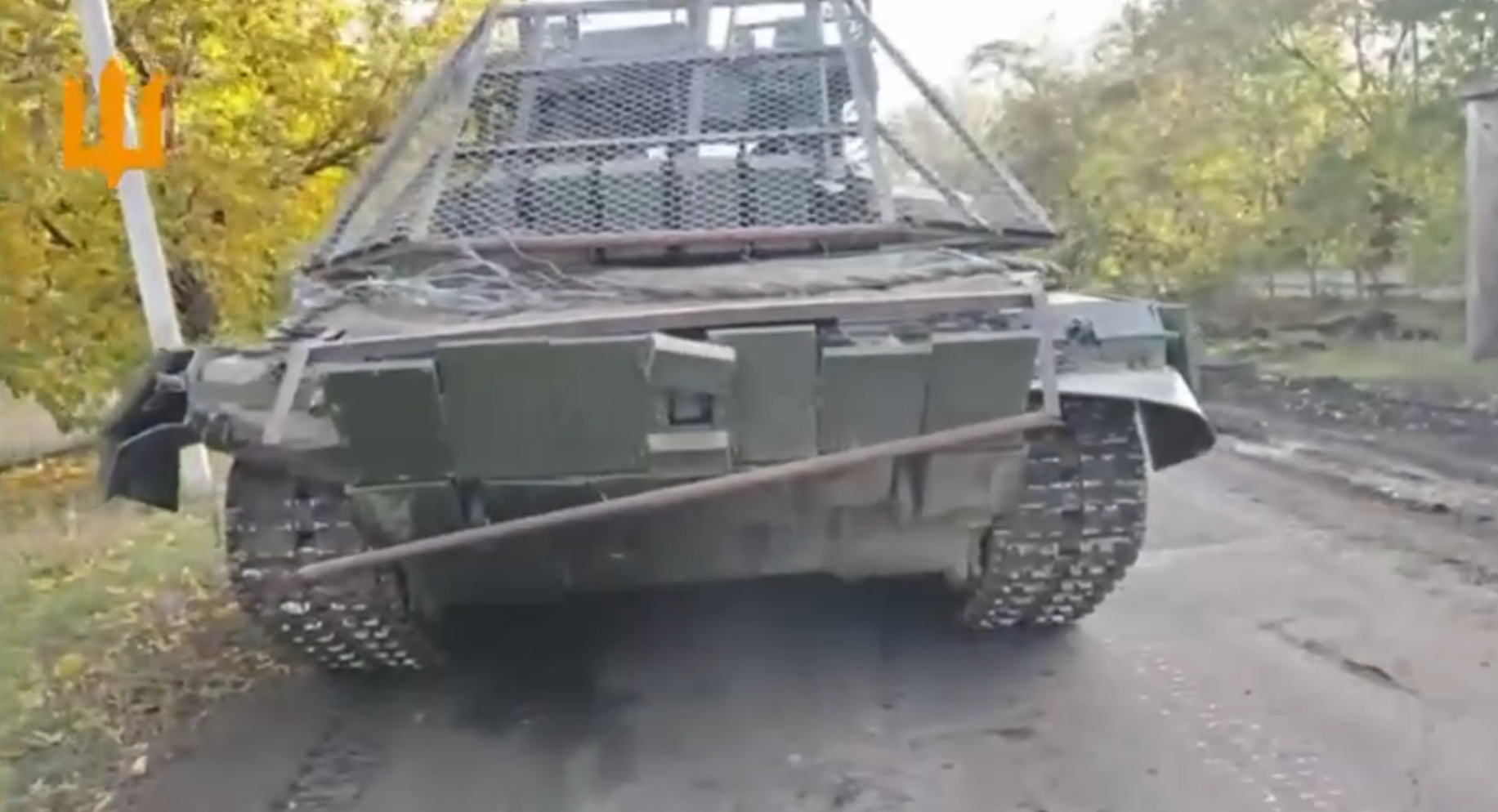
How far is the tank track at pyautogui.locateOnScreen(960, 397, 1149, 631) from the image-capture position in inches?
190

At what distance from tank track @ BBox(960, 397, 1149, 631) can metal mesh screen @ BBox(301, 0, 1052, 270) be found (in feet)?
2.25

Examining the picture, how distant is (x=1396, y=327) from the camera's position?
58.0 ft

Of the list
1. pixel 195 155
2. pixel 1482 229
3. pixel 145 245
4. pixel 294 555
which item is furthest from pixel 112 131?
pixel 1482 229

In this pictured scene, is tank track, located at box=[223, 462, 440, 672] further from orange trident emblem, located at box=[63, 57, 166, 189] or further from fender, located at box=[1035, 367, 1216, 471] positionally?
orange trident emblem, located at box=[63, 57, 166, 189]

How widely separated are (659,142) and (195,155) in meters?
5.16

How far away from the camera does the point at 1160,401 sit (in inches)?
178

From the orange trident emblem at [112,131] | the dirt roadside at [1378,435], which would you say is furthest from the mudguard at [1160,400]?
the orange trident emblem at [112,131]

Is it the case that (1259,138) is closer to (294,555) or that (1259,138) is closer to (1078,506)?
(1078,506)

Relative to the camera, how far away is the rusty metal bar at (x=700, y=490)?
4.22 meters

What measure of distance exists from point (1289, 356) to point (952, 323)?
45.8 feet

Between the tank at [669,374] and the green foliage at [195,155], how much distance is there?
13.4 feet

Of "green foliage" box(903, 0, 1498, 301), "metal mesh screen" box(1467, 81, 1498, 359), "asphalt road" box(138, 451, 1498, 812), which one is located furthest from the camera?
"green foliage" box(903, 0, 1498, 301)

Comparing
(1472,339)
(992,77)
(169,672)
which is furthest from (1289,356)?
(169,672)

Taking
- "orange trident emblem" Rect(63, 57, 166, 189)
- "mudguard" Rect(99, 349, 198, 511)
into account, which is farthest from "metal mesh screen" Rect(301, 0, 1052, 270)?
"orange trident emblem" Rect(63, 57, 166, 189)
